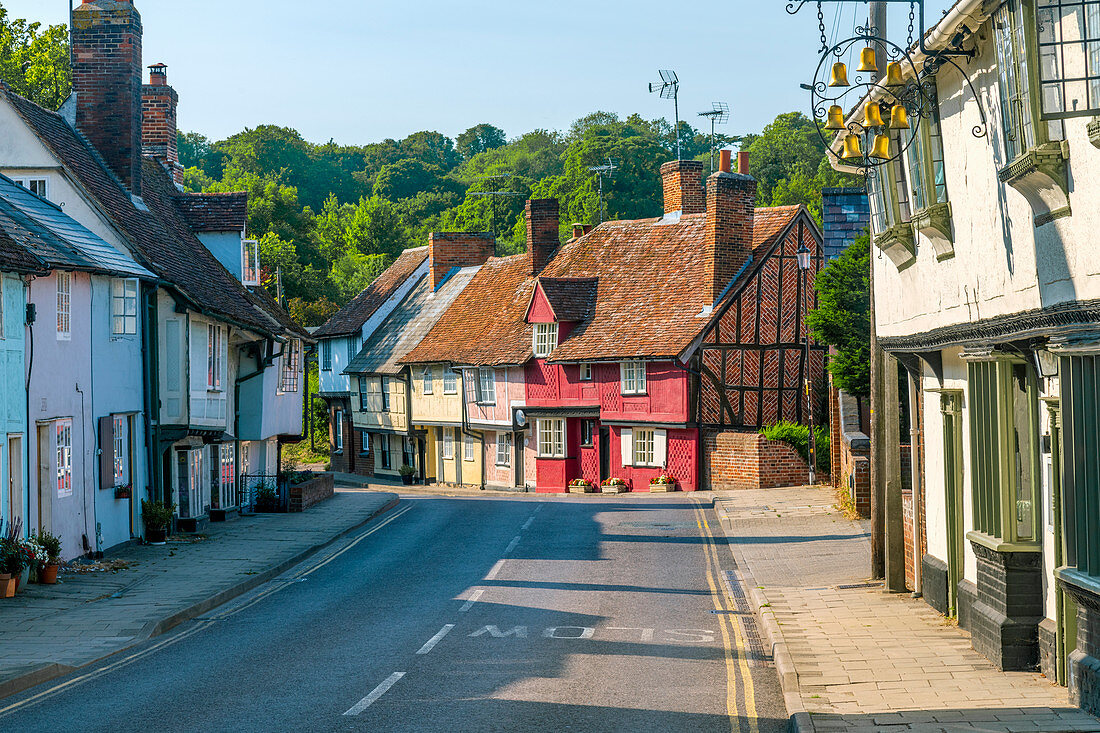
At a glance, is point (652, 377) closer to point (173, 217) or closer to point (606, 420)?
point (606, 420)

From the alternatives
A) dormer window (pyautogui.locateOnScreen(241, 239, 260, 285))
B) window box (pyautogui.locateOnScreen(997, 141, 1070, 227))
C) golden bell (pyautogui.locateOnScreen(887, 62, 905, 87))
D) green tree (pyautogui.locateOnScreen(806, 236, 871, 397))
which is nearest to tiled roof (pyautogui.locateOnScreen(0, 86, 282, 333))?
dormer window (pyautogui.locateOnScreen(241, 239, 260, 285))

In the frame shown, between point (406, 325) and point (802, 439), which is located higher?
point (406, 325)

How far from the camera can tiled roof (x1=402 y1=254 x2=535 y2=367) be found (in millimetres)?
47219

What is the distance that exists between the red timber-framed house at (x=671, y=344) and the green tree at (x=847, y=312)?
732 cm

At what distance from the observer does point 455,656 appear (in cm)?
1315

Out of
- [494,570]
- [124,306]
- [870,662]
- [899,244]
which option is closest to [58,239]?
[124,306]

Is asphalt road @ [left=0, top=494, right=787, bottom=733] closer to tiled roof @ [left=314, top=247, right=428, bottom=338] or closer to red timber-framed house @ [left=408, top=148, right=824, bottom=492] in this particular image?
red timber-framed house @ [left=408, top=148, right=824, bottom=492]

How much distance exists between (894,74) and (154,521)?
1786cm

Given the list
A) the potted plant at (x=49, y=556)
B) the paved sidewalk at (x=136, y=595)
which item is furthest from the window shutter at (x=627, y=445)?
the potted plant at (x=49, y=556)

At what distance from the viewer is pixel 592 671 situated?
12.4m

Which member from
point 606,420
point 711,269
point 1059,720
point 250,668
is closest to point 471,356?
point 606,420

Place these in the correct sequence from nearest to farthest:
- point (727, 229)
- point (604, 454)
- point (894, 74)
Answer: point (894, 74)
point (727, 229)
point (604, 454)

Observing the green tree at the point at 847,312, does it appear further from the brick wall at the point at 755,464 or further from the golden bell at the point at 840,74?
the golden bell at the point at 840,74

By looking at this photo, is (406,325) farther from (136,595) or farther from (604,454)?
(136,595)
